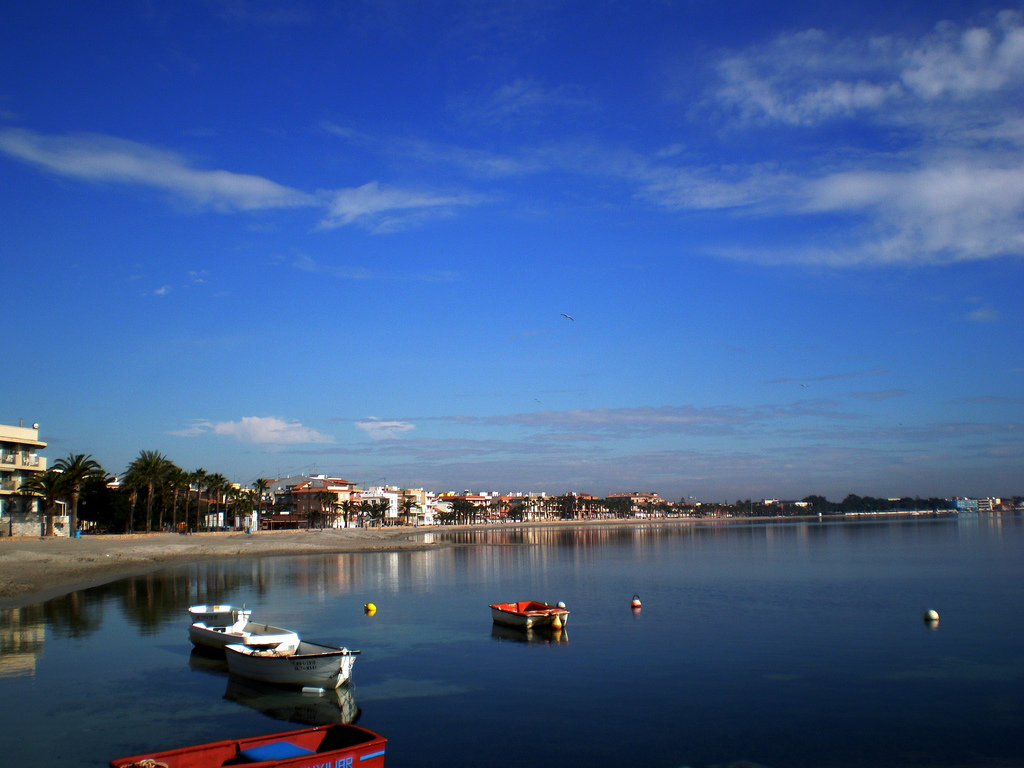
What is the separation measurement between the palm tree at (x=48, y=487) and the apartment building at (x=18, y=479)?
0.79 meters

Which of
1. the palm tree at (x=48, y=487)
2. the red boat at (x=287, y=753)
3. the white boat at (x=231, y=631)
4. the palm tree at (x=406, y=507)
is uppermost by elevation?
the palm tree at (x=48, y=487)

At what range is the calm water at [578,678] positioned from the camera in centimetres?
1510

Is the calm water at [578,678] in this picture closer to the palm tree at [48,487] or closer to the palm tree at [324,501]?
the palm tree at [48,487]

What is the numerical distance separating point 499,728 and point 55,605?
26.0 meters

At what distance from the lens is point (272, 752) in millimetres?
11508

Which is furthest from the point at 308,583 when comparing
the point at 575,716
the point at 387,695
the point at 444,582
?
the point at 575,716

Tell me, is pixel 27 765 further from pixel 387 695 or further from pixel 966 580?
pixel 966 580

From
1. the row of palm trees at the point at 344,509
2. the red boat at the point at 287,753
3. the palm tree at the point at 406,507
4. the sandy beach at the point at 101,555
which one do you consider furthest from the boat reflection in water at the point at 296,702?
the palm tree at the point at 406,507

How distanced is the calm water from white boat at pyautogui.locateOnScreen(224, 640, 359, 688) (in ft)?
1.65

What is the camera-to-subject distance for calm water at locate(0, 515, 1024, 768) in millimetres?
15102

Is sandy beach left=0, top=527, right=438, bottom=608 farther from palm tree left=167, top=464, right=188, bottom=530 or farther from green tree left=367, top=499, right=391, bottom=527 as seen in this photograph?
green tree left=367, top=499, right=391, bottom=527

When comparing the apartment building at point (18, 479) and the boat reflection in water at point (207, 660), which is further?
the apartment building at point (18, 479)

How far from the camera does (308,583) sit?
45.0m

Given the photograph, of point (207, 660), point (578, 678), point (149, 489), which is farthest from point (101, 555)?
point (578, 678)
